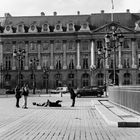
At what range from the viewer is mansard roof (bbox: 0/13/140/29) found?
96875 mm

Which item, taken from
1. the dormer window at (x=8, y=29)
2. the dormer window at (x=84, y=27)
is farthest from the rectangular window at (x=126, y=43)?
the dormer window at (x=8, y=29)

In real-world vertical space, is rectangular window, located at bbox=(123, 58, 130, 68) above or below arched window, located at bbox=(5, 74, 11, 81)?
above

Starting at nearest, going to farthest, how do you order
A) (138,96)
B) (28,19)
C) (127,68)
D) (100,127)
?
1. (100,127)
2. (138,96)
3. (127,68)
4. (28,19)

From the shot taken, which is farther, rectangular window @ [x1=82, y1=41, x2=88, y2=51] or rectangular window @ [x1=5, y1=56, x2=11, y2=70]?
rectangular window @ [x1=5, y1=56, x2=11, y2=70]

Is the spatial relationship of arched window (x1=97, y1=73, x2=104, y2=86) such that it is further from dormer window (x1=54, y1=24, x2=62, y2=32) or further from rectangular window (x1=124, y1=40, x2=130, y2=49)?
dormer window (x1=54, y1=24, x2=62, y2=32)

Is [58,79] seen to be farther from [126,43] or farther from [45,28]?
[126,43]

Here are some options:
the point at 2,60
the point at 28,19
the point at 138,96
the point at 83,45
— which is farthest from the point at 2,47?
the point at 138,96

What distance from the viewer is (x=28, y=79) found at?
318 ft

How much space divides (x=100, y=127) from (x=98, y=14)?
83.9 meters

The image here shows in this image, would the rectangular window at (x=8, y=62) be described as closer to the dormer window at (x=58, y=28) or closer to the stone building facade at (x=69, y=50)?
the stone building facade at (x=69, y=50)

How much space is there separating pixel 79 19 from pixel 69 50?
8204mm

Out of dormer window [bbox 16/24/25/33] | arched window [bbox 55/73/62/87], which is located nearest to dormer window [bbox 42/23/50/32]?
dormer window [bbox 16/24/25/33]

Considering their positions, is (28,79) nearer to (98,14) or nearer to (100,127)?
(98,14)

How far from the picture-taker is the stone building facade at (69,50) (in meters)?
94.6
